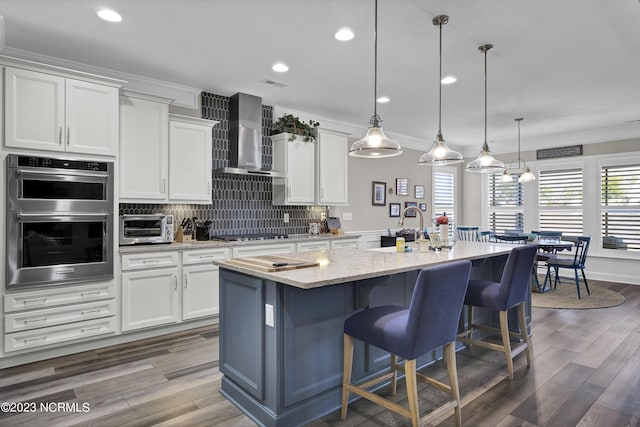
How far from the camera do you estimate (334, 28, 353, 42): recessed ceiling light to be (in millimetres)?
3088

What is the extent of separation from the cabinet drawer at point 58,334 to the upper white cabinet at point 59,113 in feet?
4.96

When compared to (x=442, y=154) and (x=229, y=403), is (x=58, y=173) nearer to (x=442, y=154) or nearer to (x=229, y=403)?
(x=229, y=403)

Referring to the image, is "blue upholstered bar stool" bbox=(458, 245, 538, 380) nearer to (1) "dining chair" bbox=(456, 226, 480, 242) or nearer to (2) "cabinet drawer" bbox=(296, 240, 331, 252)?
(2) "cabinet drawer" bbox=(296, 240, 331, 252)

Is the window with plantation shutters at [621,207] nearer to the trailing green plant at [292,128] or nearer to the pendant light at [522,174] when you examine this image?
the pendant light at [522,174]

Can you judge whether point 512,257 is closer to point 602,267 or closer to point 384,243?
point 384,243

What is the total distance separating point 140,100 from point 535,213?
7.07m

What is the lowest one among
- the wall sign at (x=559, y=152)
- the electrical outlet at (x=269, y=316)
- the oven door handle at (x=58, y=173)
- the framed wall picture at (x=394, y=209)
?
the electrical outlet at (x=269, y=316)

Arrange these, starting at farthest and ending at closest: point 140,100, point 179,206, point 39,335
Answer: point 179,206, point 140,100, point 39,335

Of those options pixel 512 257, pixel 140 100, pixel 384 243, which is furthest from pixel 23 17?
pixel 384 243

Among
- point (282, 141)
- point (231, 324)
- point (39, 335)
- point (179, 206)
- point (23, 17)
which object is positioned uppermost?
point (23, 17)

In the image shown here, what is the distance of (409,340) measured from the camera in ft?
6.34

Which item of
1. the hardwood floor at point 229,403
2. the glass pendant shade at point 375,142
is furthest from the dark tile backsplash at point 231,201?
the glass pendant shade at point 375,142

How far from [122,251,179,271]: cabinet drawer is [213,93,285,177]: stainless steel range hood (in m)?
1.34

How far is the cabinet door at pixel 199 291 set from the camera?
394 cm
